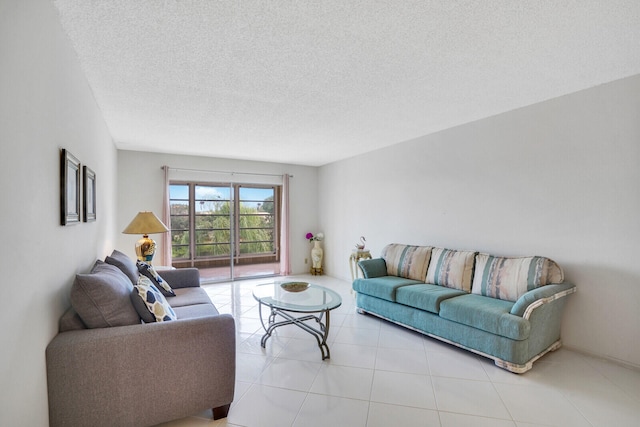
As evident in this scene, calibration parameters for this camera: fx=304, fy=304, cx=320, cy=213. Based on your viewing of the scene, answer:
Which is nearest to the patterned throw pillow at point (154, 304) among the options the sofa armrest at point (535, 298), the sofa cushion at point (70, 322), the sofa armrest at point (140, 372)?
the sofa armrest at point (140, 372)

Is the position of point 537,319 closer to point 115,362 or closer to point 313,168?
point 115,362

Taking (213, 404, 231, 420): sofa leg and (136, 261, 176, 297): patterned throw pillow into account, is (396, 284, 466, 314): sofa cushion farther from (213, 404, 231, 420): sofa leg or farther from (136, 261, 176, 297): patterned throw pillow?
(136, 261, 176, 297): patterned throw pillow

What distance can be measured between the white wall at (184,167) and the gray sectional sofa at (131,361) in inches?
141

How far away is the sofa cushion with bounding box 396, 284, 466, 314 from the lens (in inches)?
123

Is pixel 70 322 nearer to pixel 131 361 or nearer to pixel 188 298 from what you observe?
pixel 131 361

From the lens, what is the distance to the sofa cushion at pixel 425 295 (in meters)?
3.13

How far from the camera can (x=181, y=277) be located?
3658mm

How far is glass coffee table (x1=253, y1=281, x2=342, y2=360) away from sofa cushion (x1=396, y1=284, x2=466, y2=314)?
80 cm

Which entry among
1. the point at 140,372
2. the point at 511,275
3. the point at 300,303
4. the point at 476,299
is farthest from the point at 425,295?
the point at 140,372

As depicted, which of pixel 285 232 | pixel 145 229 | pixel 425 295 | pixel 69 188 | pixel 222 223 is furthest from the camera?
pixel 285 232

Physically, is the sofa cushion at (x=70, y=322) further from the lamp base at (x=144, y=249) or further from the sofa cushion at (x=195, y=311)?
the lamp base at (x=144, y=249)

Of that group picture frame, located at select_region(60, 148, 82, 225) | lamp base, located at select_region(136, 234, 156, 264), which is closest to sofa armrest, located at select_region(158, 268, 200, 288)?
lamp base, located at select_region(136, 234, 156, 264)

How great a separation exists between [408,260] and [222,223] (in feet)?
13.0

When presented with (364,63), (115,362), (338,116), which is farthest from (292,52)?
(115,362)
